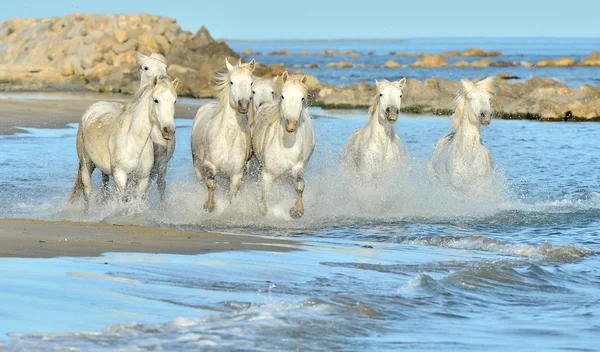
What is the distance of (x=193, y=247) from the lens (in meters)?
8.52

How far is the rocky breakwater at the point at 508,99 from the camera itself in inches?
1164

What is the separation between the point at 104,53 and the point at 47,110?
19992 millimetres

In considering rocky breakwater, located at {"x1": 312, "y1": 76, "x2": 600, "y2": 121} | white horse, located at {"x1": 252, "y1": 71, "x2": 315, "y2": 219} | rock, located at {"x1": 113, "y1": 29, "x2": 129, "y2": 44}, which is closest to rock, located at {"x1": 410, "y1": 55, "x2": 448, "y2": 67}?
rock, located at {"x1": 113, "y1": 29, "x2": 129, "y2": 44}

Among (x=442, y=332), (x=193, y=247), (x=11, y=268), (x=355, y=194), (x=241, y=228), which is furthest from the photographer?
(x=355, y=194)

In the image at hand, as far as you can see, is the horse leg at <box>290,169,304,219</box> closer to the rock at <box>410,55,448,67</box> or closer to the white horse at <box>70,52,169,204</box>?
the white horse at <box>70,52,169,204</box>

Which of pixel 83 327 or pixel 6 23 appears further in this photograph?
pixel 6 23

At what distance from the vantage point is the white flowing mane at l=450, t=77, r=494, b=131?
12.5 m

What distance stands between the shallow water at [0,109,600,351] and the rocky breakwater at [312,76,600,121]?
1537 cm

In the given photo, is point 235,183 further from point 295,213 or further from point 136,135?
point 136,135

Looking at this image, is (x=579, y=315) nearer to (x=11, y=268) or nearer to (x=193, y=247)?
(x=193, y=247)

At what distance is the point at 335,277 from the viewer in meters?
7.64

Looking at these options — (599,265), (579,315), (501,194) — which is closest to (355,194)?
(501,194)

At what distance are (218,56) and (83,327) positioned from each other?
4086 cm

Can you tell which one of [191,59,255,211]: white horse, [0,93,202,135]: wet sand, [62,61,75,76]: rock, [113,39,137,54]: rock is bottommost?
[62,61,75,76]: rock
